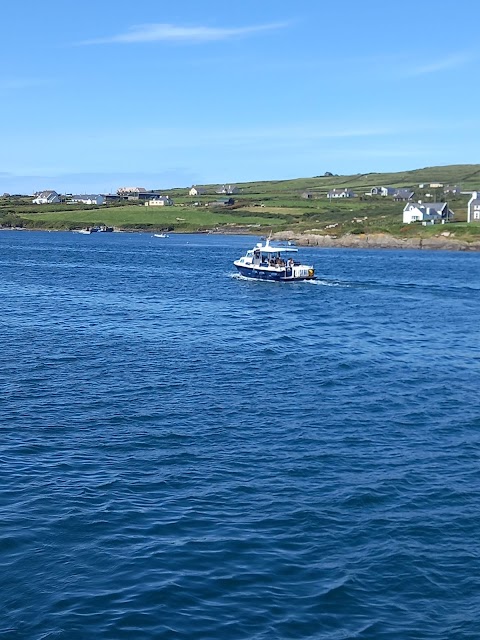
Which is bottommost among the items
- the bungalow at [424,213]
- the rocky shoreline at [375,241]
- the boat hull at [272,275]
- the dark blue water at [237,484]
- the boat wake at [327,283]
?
the dark blue water at [237,484]

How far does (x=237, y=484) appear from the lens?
22141 mm

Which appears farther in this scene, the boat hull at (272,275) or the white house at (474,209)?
the white house at (474,209)

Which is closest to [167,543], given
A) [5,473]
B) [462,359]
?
[5,473]

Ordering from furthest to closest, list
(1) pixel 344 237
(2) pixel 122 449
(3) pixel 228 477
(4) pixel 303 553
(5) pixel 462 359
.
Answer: (1) pixel 344 237 → (5) pixel 462 359 → (2) pixel 122 449 → (3) pixel 228 477 → (4) pixel 303 553

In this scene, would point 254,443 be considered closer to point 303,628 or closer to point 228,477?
point 228,477

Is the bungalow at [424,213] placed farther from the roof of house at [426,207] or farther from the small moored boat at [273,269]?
Result: the small moored boat at [273,269]

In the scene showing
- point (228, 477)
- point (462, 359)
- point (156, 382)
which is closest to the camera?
point (228, 477)

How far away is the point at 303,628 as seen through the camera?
1512cm

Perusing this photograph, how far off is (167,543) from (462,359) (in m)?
27.1

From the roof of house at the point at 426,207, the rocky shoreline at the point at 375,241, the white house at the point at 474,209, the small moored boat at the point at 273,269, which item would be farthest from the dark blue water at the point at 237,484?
the roof of house at the point at 426,207

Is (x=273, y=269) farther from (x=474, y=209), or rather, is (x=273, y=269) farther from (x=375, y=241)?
(x=474, y=209)

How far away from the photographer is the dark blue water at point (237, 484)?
52.0ft

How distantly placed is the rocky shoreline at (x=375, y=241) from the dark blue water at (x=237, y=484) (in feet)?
358

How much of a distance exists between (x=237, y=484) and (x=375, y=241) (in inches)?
5837
